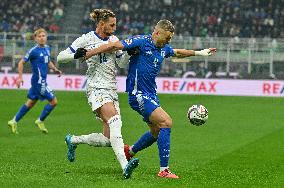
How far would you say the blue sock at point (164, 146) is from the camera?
36.8 feet

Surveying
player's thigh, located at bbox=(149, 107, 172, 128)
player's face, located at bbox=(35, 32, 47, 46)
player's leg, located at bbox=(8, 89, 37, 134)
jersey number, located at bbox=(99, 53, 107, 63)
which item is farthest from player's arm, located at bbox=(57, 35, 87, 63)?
player's leg, located at bbox=(8, 89, 37, 134)

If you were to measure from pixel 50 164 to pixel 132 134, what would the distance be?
20.3 feet

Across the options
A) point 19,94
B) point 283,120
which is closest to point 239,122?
point 283,120

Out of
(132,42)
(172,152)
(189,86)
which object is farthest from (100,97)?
(189,86)

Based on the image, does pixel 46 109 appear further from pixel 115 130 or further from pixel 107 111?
pixel 115 130

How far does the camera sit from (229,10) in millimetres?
46094

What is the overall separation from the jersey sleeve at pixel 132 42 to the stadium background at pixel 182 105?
6.02ft

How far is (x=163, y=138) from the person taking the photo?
444 inches

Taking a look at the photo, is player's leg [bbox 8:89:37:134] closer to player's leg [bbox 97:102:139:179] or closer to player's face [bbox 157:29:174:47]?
player's leg [bbox 97:102:139:179]

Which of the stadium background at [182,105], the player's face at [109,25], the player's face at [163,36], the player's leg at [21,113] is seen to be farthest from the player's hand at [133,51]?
the player's leg at [21,113]

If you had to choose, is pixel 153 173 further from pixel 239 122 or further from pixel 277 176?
pixel 239 122

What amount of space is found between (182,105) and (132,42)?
1708 cm

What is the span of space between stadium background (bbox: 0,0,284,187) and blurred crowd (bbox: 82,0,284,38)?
0.19ft

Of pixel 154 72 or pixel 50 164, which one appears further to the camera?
pixel 50 164
